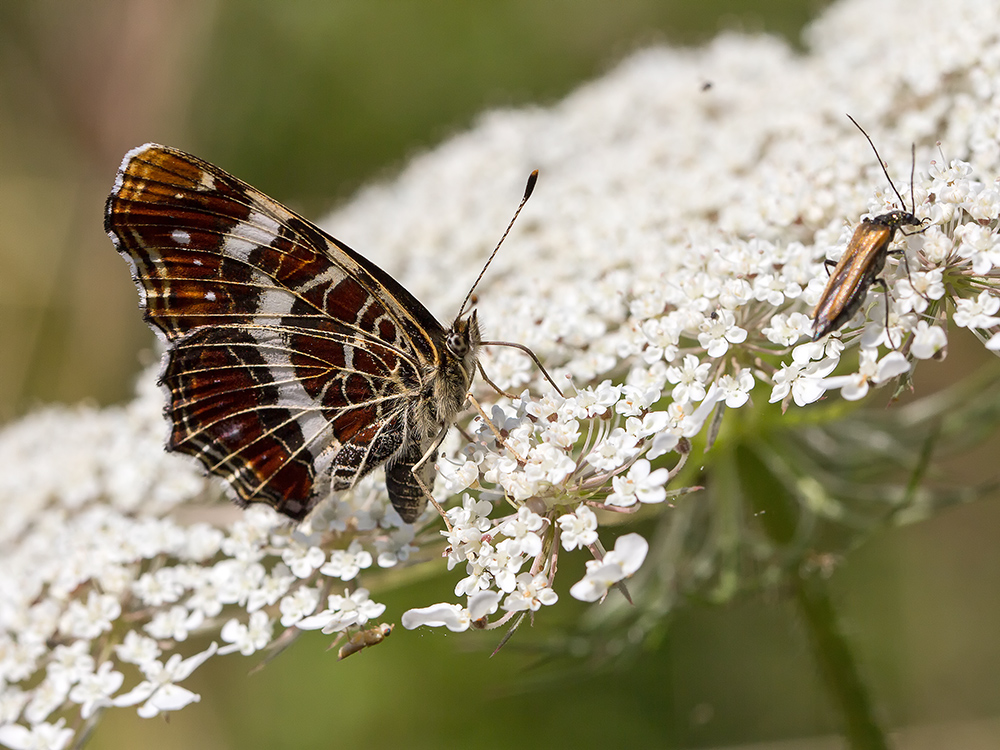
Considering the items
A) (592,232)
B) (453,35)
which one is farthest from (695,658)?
(453,35)

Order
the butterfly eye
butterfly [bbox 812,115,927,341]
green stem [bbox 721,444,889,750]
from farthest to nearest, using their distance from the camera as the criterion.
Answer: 1. green stem [bbox 721,444,889,750]
2. the butterfly eye
3. butterfly [bbox 812,115,927,341]

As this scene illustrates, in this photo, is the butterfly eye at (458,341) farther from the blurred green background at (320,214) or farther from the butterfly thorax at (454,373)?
the blurred green background at (320,214)

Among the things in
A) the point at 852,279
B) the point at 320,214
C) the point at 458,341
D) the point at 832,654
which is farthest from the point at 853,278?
the point at 320,214

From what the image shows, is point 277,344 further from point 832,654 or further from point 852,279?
point 832,654

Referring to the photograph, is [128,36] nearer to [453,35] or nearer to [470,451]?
[453,35]

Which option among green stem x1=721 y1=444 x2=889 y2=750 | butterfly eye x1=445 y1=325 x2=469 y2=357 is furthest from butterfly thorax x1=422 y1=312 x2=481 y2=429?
green stem x1=721 y1=444 x2=889 y2=750

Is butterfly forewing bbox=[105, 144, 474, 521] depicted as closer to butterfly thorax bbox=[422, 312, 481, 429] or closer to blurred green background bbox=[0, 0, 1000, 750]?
butterfly thorax bbox=[422, 312, 481, 429]
